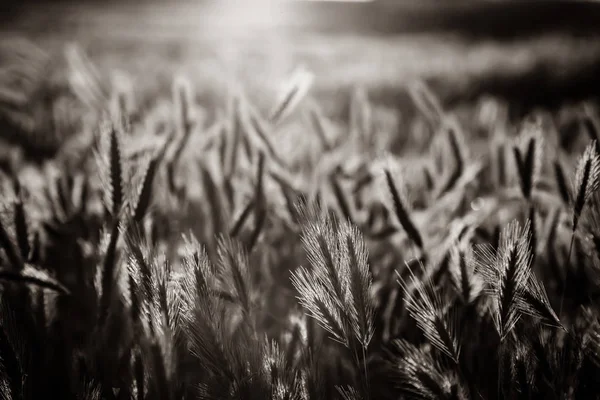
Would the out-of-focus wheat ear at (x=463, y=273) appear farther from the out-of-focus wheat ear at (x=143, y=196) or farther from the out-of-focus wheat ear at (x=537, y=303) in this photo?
the out-of-focus wheat ear at (x=143, y=196)

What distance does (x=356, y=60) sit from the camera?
3.87 m

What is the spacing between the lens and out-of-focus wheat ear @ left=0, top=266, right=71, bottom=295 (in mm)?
430

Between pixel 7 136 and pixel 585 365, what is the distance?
59.1 inches

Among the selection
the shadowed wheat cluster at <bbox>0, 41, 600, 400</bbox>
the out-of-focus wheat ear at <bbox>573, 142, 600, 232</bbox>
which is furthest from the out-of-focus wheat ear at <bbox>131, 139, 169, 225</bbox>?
the out-of-focus wheat ear at <bbox>573, 142, 600, 232</bbox>

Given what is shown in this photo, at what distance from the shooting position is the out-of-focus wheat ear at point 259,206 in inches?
22.7

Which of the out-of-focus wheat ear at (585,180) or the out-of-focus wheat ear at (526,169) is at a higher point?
the out-of-focus wheat ear at (526,169)

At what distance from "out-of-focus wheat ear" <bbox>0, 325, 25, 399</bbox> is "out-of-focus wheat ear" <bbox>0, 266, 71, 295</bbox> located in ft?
0.26

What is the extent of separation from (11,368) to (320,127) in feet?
1.97

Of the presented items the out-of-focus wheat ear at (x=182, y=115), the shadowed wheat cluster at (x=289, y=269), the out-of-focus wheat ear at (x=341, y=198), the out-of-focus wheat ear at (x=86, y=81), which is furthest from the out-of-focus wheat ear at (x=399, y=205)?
the out-of-focus wheat ear at (x=86, y=81)

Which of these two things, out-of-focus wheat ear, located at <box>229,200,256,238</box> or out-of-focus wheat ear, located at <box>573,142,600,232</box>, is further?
out-of-focus wheat ear, located at <box>229,200,256,238</box>

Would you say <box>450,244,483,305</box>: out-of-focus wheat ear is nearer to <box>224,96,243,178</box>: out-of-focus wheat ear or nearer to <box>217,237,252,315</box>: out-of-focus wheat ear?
<box>217,237,252,315</box>: out-of-focus wheat ear

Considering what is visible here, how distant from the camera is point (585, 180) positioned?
0.42 metres

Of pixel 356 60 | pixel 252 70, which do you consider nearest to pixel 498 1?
pixel 356 60

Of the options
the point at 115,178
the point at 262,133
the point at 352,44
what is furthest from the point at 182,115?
the point at 352,44
